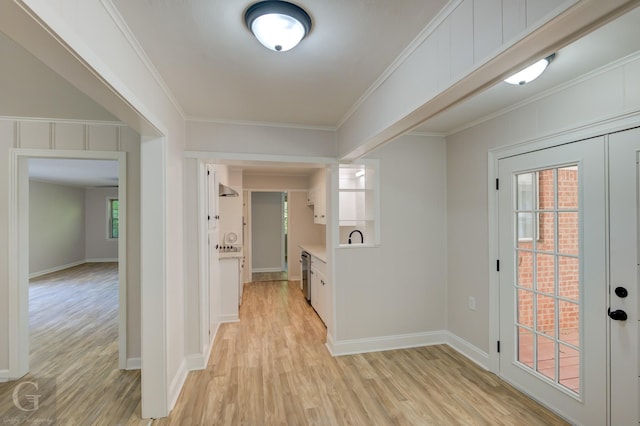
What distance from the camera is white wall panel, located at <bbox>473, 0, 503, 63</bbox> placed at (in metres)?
1.03

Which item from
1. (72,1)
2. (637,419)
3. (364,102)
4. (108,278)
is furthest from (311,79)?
(108,278)

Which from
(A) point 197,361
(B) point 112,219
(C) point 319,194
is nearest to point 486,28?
(A) point 197,361

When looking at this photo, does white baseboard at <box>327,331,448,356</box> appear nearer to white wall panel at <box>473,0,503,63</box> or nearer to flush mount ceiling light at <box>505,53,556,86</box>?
flush mount ceiling light at <box>505,53,556,86</box>

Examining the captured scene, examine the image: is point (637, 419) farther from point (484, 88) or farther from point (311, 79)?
point (311, 79)

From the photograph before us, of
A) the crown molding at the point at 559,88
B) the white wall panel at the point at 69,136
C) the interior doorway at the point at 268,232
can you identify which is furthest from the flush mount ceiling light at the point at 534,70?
the interior doorway at the point at 268,232

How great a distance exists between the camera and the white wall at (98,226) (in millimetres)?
9211

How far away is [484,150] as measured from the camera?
284cm

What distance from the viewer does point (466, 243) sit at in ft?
10.2

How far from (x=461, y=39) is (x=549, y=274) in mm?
2022

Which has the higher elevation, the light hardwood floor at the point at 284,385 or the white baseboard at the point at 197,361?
the white baseboard at the point at 197,361

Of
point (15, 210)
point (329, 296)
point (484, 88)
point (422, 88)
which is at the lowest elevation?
point (329, 296)

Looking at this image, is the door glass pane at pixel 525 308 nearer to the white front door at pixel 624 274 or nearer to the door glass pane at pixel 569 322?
the door glass pane at pixel 569 322

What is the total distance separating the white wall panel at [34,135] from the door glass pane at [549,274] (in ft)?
14.0

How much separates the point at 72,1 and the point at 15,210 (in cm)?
257
